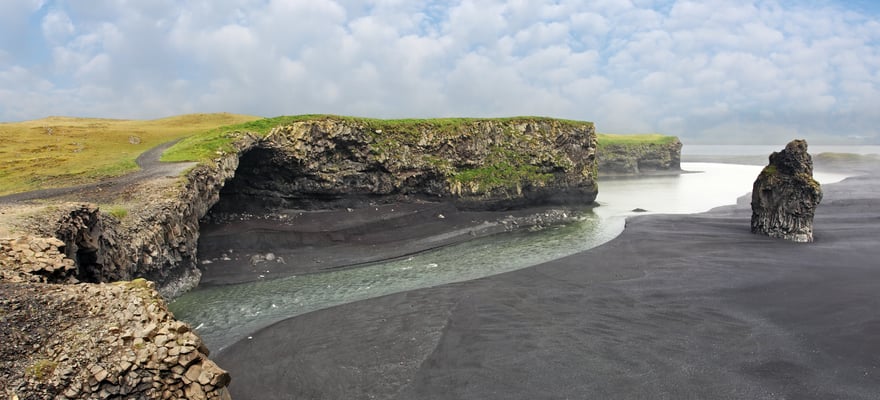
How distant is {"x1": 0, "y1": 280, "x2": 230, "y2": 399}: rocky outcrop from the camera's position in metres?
8.12

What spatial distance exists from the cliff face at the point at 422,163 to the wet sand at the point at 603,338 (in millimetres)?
19688

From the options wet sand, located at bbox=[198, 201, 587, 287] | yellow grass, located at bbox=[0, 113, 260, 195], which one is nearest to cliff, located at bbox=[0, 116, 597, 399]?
wet sand, located at bbox=[198, 201, 587, 287]

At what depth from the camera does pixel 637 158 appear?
381 feet

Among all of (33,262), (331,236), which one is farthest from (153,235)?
(331,236)

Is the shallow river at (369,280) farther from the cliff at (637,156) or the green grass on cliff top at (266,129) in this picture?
the cliff at (637,156)

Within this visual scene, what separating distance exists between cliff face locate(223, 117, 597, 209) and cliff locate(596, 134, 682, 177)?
59.3 metres

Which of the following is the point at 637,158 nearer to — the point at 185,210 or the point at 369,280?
the point at 369,280

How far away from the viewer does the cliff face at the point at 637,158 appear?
11362 cm

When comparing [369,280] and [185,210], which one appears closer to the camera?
[185,210]

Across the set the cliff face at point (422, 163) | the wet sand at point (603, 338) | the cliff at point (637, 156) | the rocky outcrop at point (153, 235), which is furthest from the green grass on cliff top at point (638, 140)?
the rocky outcrop at point (153, 235)

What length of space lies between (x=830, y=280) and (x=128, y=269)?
3341 centimetres

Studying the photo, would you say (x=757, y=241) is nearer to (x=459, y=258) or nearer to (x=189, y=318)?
(x=459, y=258)

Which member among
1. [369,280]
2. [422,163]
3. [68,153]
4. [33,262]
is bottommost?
[369,280]

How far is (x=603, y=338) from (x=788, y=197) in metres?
25.3
